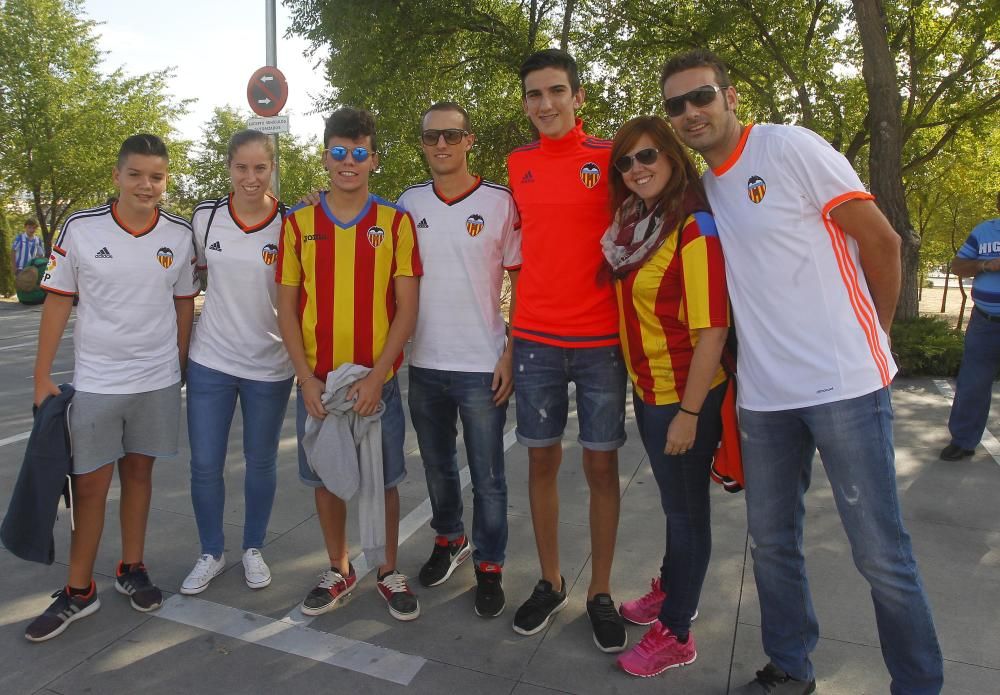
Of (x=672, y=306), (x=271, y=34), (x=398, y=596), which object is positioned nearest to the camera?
A: (x=672, y=306)

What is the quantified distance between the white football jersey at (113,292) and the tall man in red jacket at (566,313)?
155cm

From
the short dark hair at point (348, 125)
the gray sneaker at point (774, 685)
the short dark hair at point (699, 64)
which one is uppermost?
the short dark hair at point (699, 64)

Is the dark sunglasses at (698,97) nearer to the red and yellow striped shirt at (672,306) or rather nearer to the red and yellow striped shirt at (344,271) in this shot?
the red and yellow striped shirt at (672,306)

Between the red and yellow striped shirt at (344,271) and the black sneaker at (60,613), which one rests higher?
the red and yellow striped shirt at (344,271)

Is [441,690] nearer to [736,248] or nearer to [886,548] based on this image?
[886,548]

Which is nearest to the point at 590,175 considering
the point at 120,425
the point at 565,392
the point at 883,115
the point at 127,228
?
the point at 565,392

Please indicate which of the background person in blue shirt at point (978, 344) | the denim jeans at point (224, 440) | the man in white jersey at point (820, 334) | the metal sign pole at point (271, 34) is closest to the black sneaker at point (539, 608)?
the man in white jersey at point (820, 334)

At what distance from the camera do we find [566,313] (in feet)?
9.53

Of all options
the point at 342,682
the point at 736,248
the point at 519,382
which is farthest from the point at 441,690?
the point at 736,248

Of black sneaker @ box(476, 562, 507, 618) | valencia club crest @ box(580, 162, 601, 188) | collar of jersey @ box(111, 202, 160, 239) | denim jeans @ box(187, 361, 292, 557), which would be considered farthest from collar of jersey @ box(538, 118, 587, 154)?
black sneaker @ box(476, 562, 507, 618)

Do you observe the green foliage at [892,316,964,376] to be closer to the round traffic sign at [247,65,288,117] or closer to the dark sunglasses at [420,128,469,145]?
the dark sunglasses at [420,128,469,145]

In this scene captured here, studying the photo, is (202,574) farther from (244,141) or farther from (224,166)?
(224,166)

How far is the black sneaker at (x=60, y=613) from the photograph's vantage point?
9.63 feet

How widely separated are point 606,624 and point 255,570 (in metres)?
1.67
